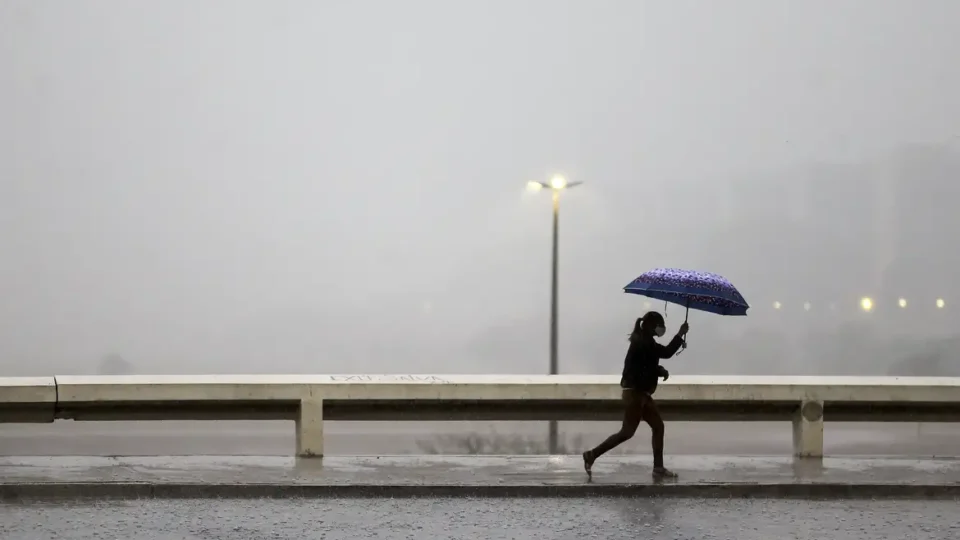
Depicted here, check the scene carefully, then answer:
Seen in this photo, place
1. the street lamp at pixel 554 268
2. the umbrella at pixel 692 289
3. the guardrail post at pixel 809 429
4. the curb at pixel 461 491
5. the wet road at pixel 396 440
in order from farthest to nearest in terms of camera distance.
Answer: the wet road at pixel 396 440
the street lamp at pixel 554 268
the guardrail post at pixel 809 429
the umbrella at pixel 692 289
the curb at pixel 461 491

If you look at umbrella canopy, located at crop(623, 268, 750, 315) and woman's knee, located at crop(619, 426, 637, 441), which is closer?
umbrella canopy, located at crop(623, 268, 750, 315)

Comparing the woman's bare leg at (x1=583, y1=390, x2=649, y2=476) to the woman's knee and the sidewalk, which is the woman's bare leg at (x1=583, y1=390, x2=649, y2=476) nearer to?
the woman's knee

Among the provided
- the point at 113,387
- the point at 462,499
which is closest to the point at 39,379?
the point at 113,387

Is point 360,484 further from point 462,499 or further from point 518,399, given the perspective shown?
point 518,399

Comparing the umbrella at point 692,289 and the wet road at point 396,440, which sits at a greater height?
the umbrella at point 692,289

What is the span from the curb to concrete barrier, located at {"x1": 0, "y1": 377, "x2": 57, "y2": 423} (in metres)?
1.81

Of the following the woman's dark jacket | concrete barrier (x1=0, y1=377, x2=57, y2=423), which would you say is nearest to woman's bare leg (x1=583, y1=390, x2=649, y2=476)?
the woman's dark jacket

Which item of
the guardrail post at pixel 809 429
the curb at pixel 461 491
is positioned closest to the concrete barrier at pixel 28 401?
the curb at pixel 461 491

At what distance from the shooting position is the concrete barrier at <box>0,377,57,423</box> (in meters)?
11.0

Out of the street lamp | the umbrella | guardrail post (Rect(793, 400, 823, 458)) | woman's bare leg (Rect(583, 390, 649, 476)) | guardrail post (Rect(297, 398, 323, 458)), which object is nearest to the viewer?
the umbrella

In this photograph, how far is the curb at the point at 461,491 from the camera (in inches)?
370

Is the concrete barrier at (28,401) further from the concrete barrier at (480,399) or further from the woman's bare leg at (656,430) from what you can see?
the woman's bare leg at (656,430)

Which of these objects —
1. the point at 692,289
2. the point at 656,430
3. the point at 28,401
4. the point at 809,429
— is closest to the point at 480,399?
the point at 656,430

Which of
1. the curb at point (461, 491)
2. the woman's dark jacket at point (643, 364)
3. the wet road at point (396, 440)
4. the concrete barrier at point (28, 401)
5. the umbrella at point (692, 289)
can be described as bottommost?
the wet road at point (396, 440)
